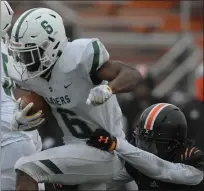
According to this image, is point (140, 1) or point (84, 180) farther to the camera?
point (140, 1)

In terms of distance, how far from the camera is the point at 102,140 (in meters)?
3.38

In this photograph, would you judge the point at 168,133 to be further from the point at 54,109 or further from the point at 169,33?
the point at 169,33

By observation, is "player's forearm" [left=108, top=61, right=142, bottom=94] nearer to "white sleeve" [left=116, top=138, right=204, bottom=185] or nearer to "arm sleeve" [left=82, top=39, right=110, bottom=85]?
"arm sleeve" [left=82, top=39, right=110, bottom=85]

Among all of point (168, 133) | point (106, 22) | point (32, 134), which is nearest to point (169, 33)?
point (106, 22)

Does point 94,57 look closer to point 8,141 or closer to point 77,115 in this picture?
point 77,115

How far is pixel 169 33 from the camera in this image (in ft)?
34.8

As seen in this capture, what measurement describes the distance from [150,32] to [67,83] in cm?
729

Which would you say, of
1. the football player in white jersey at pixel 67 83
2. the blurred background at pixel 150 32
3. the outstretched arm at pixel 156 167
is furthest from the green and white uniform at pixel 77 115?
the blurred background at pixel 150 32

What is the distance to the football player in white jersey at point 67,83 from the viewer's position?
347 cm

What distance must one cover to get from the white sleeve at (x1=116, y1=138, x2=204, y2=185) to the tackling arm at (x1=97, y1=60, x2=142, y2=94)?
0.28 meters

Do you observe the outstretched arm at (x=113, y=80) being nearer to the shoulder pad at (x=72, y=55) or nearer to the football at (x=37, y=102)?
the shoulder pad at (x=72, y=55)

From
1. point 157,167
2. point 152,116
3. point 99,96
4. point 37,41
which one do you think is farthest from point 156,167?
point 37,41

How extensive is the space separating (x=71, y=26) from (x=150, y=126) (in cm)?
632

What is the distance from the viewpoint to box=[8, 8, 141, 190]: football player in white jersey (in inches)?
137
